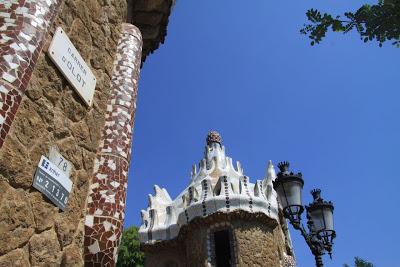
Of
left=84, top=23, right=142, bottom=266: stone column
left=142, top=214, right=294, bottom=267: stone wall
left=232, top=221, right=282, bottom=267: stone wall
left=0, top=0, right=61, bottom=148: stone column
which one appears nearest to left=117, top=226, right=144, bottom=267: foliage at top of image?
left=142, top=214, right=294, bottom=267: stone wall


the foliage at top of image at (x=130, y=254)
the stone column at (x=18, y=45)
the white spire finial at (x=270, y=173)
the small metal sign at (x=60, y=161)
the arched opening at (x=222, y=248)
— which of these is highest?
A: the white spire finial at (x=270, y=173)

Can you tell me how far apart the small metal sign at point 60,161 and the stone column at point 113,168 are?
14.5 inches

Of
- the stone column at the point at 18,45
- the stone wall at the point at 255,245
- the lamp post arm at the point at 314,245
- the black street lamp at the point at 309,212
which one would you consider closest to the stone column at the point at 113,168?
the stone column at the point at 18,45

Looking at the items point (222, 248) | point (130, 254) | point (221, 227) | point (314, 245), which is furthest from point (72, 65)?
point (130, 254)

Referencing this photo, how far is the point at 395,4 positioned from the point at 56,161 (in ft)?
10.9

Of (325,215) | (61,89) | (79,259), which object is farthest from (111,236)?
Result: (325,215)

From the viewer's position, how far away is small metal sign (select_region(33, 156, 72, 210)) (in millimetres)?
2350

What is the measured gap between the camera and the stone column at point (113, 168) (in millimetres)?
2838

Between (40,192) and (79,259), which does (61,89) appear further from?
(79,259)

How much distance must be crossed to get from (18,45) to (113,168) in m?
1.26

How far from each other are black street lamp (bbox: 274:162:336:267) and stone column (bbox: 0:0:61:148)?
4.19 m

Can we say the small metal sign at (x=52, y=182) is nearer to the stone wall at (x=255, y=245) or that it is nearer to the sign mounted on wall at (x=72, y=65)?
the sign mounted on wall at (x=72, y=65)

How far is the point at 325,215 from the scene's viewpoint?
602cm

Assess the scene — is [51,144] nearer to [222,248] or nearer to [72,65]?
[72,65]
